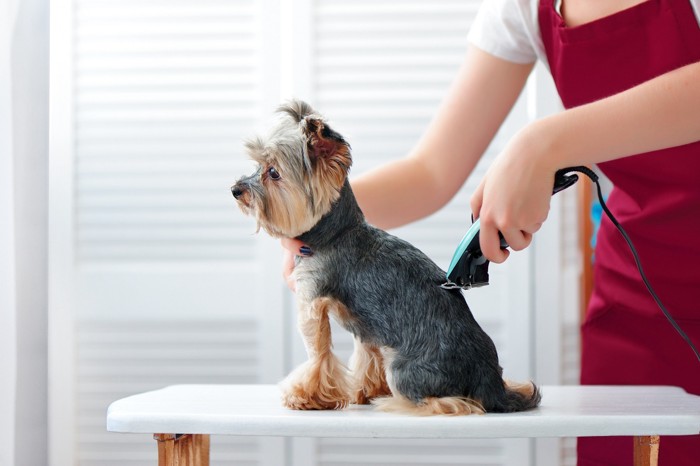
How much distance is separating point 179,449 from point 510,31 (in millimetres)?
784

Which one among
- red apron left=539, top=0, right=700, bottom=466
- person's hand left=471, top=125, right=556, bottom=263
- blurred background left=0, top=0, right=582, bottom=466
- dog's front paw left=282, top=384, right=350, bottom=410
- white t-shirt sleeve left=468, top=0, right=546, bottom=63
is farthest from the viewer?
blurred background left=0, top=0, right=582, bottom=466

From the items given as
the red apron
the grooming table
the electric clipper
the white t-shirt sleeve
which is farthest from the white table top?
the white t-shirt sleeve

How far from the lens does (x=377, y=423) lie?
2.69ft

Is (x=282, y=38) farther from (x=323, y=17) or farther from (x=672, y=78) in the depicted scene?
(x=672, y=78)

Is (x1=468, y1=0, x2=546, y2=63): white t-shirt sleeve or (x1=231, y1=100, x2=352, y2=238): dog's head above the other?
(x1=468, y1=0, x2=546, y2=63): white t-shirt sleeve

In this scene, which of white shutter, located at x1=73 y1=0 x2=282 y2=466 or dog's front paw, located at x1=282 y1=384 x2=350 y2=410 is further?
white shutter, located at x1=73 y1=0 x2=282 y2=466

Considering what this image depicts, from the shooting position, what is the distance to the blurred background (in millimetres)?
1828

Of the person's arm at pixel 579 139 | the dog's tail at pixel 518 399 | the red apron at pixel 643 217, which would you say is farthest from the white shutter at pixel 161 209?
the person's arm at pixel 579 139

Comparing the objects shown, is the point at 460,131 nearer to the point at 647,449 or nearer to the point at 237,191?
the point at 237,191

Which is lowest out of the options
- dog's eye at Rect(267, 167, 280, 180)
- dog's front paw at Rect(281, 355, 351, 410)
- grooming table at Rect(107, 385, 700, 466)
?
grooming table at Rect(107, 385, 700, 466)

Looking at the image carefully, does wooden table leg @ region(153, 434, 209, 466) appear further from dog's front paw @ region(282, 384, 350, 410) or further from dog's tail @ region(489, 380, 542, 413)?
dog's tail @ region(489, 380, 542, 413)

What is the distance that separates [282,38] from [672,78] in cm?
119

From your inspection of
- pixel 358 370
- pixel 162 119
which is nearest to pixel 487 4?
pixel 358 370

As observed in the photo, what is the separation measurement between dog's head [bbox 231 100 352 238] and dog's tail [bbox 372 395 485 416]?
0.24m
